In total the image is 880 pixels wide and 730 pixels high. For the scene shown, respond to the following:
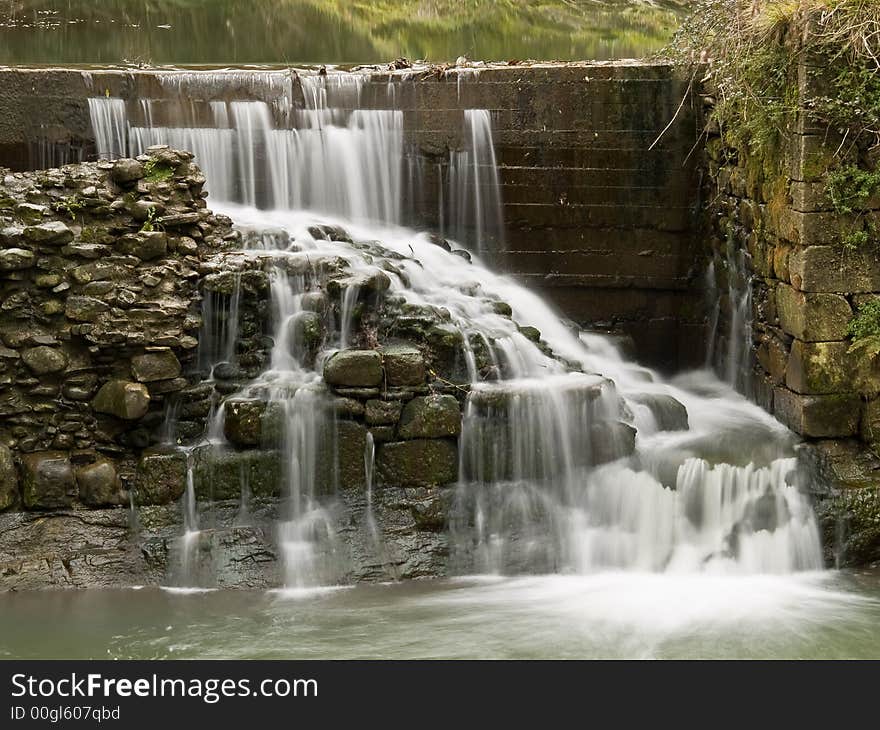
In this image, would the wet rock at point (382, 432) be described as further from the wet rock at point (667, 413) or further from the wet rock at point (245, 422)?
the wet rock at point (667, 413)

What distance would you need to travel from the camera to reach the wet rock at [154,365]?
831 centimetres

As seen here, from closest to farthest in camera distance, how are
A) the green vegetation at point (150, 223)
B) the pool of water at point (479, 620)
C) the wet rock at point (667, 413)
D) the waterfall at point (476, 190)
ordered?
the pool of water at point (479, 620) → the green vegetation at point (150, 223) → the wet rock at point (667, 413) → the waterfall at point (476, 190)

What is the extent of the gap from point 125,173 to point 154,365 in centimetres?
156

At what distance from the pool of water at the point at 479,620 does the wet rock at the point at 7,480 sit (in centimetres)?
71

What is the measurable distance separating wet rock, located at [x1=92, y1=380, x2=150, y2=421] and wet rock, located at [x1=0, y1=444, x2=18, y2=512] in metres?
0.66

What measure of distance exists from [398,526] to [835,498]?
3.05 metres

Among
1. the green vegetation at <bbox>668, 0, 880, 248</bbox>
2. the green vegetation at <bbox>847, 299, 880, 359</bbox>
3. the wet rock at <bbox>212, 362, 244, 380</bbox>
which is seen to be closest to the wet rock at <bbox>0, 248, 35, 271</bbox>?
the wet rock at <bbox>212, 362, 244, 380</bbox>

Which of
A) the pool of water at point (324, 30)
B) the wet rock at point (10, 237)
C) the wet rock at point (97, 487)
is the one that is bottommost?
the wet rock at point (97, 487)

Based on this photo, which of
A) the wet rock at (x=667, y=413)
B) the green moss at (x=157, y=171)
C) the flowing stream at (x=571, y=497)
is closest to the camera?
the flowing stream at (x=571, y=497)

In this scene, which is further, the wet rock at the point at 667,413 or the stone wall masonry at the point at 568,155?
the stone wall masonry at the point at 568,155

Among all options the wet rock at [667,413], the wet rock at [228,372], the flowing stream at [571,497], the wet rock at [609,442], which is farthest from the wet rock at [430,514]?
the wet rock at [667,413]

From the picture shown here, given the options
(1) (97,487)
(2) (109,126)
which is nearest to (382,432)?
(1) (97,487)

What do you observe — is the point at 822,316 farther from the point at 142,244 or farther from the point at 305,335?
the point at 142,244

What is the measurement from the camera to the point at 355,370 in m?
8.27
